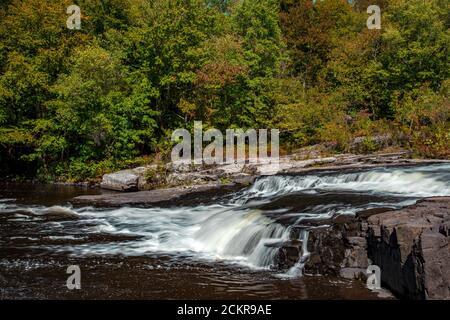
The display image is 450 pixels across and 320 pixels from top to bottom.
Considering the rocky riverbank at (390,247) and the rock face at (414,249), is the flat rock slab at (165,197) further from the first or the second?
the rock face at (414,249)

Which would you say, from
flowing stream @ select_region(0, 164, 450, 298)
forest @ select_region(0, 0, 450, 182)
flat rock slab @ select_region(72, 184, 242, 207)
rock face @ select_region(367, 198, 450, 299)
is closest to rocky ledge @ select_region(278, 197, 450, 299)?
rock face @ select_region(367, 198, 450, 299)

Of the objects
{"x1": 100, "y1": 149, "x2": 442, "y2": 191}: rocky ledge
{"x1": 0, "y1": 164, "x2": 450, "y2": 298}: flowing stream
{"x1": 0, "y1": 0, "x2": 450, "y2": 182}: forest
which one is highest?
{"x1": 0, "y1": 0, "x2": 450, "y2": 182}: forest

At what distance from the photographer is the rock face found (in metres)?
7.16

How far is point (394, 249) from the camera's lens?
8133 millimetres

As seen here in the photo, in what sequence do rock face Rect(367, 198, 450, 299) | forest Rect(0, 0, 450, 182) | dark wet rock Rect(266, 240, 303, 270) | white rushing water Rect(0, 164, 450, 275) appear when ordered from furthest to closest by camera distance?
forest Rect(0, 0, 450, 182) < white rushing water Rect(0, 164, 450, 275) < dark wet rock Rect(266, 240, 303, 270) < rock face Rect(367, 198, 450, 299)

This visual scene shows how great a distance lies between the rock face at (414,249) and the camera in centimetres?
716

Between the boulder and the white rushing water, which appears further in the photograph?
the boulder

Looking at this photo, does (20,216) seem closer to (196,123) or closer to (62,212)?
(62,212)

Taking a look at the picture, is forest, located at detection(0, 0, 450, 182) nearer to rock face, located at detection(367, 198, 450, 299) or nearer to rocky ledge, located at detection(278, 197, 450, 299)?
rocky ledge, located at detection(278, 197, 450, 299)

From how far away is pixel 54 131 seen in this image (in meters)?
28.3

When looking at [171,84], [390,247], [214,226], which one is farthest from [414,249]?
[171,84]

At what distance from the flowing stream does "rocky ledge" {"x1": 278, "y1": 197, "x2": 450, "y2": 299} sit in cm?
41

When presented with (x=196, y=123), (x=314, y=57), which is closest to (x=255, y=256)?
(x=196, y=123)

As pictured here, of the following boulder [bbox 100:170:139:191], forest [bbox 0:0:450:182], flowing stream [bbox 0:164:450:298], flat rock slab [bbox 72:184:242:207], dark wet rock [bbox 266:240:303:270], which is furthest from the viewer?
forest [bbox 0:0:450:182]
